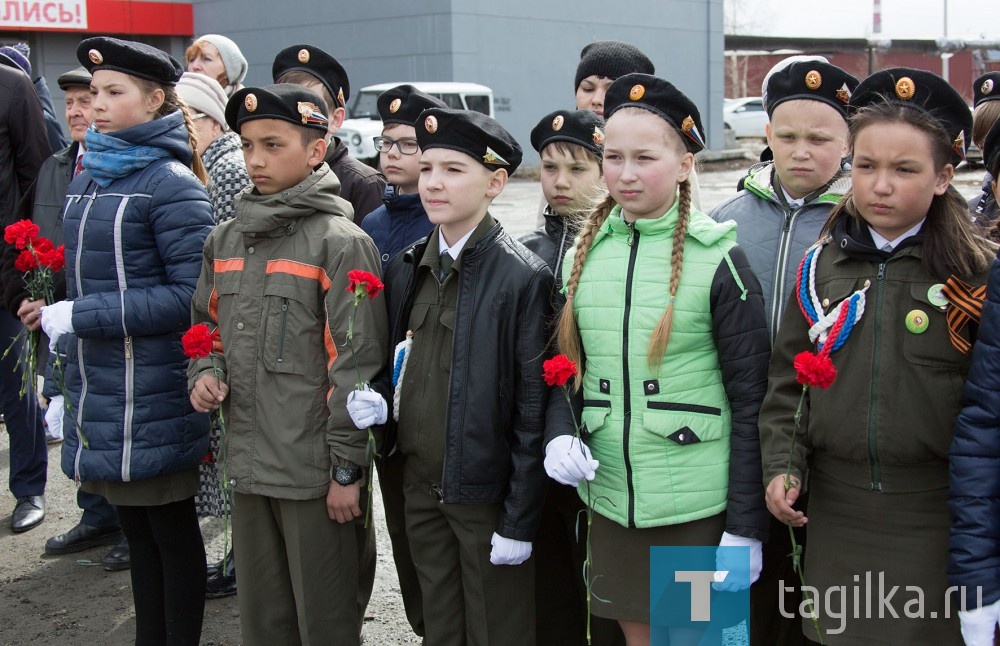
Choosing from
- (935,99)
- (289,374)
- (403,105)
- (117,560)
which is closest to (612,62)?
(403,105)

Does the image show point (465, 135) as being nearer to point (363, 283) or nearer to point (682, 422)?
point (363, 283)

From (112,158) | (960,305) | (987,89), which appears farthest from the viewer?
(987,89)

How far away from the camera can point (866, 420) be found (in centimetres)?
268

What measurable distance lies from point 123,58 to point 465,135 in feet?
4.70

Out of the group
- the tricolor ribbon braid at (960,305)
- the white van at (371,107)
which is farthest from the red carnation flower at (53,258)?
the white van at (371,107)

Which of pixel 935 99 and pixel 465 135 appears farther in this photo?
pixel 465 135

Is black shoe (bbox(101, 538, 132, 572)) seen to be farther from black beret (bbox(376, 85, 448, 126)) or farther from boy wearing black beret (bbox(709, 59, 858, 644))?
boy wearing black beret (bbox(709, 59, 858, 644))

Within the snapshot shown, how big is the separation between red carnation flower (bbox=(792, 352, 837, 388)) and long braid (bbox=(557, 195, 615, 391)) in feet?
2.35

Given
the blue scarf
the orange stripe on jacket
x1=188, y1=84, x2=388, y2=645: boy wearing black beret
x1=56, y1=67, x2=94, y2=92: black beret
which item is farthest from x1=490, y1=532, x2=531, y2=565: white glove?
x1=56, y1=67, x2=94, y2=92: black beret

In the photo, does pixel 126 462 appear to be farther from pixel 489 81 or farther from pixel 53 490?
pixel 489 81

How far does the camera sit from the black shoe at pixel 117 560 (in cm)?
485

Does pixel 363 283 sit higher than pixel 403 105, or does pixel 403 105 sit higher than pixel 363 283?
pixel 403 105

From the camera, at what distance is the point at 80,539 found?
508cm

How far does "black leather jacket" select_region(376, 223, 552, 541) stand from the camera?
3123 millimetres
